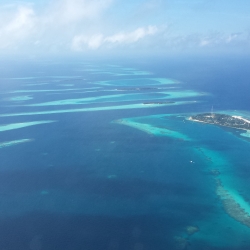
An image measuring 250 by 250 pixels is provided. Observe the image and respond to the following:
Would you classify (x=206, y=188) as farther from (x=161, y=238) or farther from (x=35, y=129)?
(x=35, y=129)

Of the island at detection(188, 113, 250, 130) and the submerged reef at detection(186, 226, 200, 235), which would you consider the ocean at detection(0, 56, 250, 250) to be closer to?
the submerged reef at detection(186, 226, 200, 235)

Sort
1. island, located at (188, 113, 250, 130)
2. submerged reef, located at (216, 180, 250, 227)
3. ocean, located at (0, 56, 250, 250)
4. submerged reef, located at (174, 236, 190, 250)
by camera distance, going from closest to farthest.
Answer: submerged reef, located at (174, 236, 190, 250) → ocean, located at (0, 56, 250, 250) → submerged reef, located at (216, 180, 250, 227) → island, located at (188, 113, 250, 130)

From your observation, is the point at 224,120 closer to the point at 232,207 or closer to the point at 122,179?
the point at 122,179

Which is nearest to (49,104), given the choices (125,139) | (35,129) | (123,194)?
(35,129)

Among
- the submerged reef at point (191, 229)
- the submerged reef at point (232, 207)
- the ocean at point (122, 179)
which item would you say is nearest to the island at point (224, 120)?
the ocean at point (122, 179)

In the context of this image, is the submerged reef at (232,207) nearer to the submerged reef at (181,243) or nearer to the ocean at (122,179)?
the ocean at (122,179)

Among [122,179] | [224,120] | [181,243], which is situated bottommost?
[181,243]

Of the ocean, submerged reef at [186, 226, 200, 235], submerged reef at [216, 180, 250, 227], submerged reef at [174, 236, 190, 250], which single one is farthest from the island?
submerged reef at [174, 236, 190, 250]

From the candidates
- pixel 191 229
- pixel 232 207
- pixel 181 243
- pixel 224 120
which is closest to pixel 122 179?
pixel 191 229
